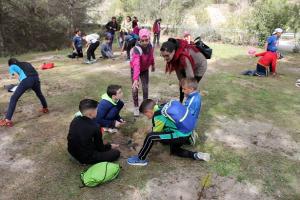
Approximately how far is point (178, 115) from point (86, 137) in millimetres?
1302

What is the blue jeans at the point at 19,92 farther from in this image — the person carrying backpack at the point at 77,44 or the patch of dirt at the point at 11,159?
the person carrying backpack at the point at 77,44

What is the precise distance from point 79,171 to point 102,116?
4.32ft

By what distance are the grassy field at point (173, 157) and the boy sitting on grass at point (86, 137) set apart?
30 centimetres

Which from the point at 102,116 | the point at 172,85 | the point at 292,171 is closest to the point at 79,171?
the point at 102,116

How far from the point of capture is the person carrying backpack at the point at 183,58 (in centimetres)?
517

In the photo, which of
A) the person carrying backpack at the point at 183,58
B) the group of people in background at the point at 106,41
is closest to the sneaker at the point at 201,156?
the person carrying backpack at the point at 183,58

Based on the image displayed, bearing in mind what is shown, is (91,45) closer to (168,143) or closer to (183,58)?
(183,58)

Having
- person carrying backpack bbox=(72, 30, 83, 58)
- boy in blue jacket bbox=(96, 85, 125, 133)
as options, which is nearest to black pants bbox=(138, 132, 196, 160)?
boy in blue jacket bbox=(96, 85, 125, 133)

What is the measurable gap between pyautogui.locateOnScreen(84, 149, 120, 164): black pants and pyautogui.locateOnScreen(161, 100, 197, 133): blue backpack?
99 centimetres

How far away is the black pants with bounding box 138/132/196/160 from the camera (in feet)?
15.2

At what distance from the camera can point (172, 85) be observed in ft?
30.0

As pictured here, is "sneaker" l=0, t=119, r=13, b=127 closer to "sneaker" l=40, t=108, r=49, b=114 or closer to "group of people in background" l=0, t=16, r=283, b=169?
"group of people in background" l=0, t=16, r=283, b=169

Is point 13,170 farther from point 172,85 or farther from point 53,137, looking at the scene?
point 172,85

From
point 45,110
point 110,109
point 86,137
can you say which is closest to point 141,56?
point 110,109
